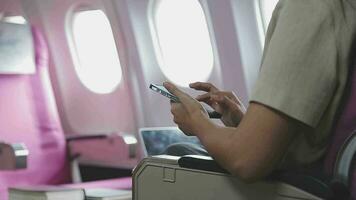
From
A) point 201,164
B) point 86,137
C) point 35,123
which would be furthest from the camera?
point 86,137

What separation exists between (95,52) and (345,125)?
123 inches

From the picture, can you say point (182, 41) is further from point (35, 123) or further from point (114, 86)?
point (35, 123)

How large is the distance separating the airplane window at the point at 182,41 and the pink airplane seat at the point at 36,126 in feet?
2.55

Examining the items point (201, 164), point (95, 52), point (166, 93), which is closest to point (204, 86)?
point (166, 93)

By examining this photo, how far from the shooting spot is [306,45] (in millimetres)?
1147

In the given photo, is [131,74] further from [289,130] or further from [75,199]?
[289,130]

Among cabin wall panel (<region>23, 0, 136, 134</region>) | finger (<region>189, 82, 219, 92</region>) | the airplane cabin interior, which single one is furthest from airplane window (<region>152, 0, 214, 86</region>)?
finger (<region>189, 82, 219, 92</region>)

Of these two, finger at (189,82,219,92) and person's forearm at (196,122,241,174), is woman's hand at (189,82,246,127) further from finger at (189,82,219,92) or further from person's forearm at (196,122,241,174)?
person's forearm at (196,122,241,174)

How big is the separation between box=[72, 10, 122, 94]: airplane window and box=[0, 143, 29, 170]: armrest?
137 centimetres

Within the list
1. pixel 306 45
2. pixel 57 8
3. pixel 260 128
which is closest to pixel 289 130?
pixel 260 128

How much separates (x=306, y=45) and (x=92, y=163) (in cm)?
237

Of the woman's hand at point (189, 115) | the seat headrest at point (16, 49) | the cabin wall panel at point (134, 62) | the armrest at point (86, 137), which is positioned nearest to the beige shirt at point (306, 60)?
the woman's hand at point (189, 115)

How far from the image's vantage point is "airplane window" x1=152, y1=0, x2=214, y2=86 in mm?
3520

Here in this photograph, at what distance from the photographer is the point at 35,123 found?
126 inches
